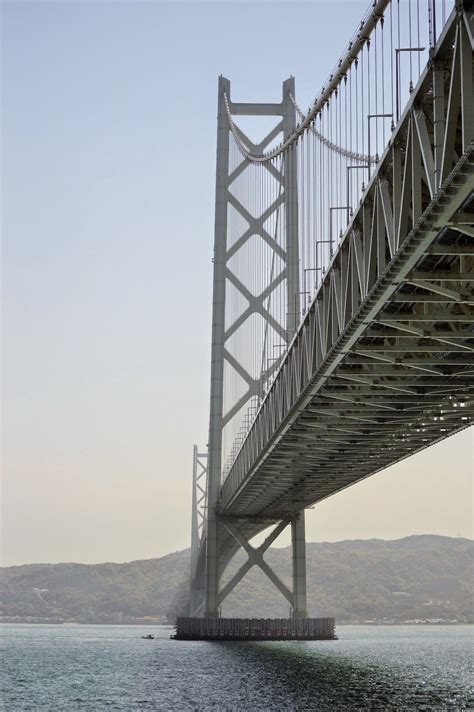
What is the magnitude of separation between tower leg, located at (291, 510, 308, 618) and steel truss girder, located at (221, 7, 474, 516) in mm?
27256

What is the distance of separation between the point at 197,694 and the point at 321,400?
29.7 feet

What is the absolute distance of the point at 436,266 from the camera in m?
17.7

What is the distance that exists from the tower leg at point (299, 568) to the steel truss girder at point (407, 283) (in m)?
27.3

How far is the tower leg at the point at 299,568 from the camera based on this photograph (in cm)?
6250

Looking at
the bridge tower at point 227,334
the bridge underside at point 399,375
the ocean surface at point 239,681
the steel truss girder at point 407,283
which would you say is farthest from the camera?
the bridge tower at point 227,334

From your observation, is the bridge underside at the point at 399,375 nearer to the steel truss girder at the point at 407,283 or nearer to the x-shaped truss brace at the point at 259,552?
the steel truss girder at the point at 407,283

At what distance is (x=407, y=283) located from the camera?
1784cm

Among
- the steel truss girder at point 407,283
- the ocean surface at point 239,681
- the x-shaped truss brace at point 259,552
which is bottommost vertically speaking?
the ocean surface at point 239,681

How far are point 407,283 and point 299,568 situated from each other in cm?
4639

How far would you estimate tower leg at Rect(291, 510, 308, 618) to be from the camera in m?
62.5

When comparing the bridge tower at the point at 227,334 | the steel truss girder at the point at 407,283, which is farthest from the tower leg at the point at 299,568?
the steel truss girder at the point at 407,283

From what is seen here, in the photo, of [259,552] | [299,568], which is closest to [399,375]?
[299,568]

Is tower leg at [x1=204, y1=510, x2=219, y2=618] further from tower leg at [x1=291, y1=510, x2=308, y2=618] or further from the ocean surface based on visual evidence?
the ocean surface

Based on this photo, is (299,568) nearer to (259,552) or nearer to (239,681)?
(259,552)
